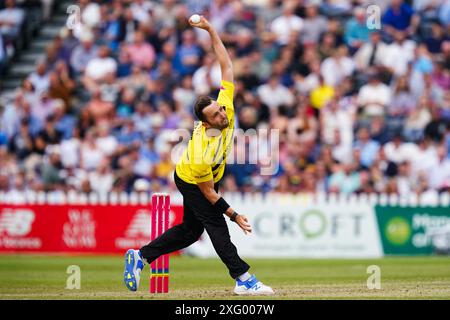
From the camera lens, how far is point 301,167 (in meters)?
24.8

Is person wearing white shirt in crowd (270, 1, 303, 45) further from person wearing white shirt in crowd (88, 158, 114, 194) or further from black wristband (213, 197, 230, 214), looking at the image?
black wristband (213, 197, 230, 214)

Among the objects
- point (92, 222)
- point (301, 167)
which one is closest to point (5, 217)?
point (92, 222)

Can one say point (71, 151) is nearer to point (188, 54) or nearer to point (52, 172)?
point (52, 172)

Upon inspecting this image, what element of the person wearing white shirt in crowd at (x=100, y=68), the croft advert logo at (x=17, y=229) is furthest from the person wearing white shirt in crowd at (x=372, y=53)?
the croft advert logo at (x=17, y=229)

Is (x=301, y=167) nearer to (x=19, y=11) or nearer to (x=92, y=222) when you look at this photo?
(x=92, y=222)

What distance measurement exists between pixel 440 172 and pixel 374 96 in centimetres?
263

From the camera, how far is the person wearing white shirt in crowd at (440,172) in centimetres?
2381

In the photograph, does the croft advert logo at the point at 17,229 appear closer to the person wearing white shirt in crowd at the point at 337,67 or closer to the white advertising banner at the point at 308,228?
the white advertising banner at the point at 308,228

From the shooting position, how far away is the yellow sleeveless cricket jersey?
12.8 metres

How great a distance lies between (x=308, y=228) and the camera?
925 inches

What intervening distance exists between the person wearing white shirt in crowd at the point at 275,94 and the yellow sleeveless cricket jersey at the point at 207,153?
12895mm

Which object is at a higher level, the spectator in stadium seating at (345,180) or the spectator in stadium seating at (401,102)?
the spectator in stadium seating at (401,102)

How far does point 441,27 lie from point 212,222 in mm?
15292

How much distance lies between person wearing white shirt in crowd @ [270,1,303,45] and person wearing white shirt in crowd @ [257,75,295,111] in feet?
4.70
